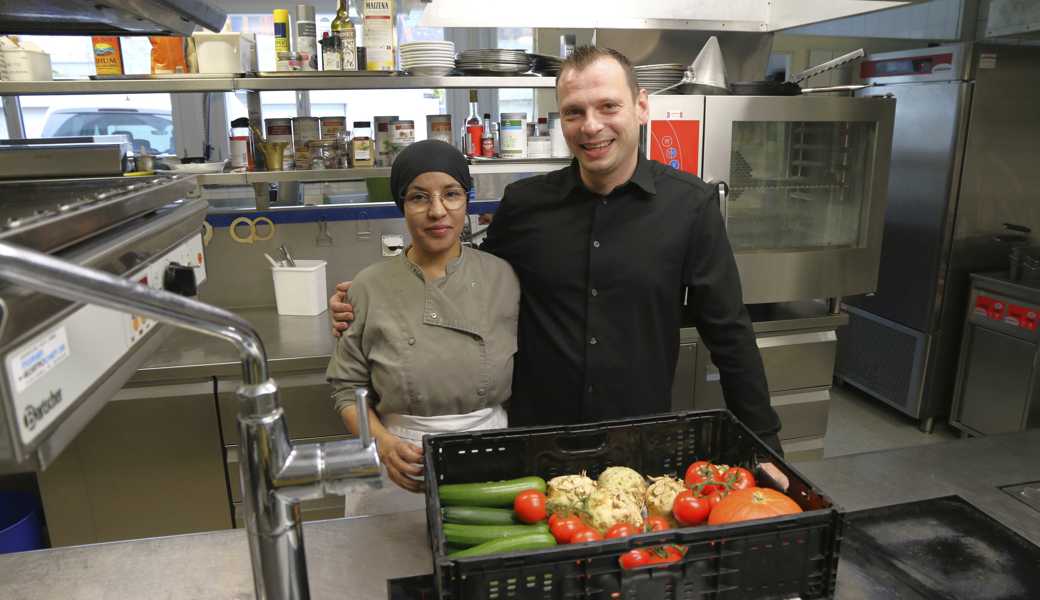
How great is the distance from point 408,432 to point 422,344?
19cm

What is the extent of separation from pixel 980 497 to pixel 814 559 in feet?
1.79

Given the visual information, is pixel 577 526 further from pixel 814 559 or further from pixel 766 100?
pixel 766 100

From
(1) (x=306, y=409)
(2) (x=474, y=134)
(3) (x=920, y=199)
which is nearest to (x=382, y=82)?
(2) (x=474, y=134)

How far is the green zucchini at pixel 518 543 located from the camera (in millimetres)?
950

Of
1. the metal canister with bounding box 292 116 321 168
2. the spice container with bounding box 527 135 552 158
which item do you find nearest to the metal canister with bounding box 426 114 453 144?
the spice container with bounding box 527 135 552 158

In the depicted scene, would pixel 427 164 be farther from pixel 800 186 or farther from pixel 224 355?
pixel 800 186

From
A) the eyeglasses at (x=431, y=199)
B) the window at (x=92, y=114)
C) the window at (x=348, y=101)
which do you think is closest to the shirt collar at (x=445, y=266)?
the eyeglasses at (x=431, y=199)

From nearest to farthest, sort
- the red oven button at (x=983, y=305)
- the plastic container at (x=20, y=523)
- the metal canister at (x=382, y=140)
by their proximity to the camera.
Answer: the plastic container at (x=20, y=523) → the metal canister at (x=382, y=140) → the red oven button at (x=983, y=305)

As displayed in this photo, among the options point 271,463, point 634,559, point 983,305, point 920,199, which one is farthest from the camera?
point 920,199

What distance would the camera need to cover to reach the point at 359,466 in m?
0.68

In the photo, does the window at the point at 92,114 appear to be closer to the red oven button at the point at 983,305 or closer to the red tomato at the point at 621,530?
the red tomato at the point at 621,530

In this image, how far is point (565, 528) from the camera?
39.4 inches

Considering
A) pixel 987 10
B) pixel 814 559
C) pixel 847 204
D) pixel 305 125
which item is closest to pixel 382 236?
pixel 305 125

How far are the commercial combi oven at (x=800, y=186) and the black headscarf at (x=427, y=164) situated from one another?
1.24 meters
